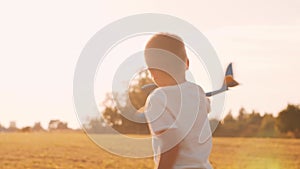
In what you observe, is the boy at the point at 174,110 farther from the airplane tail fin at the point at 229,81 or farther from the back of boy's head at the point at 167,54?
the airplane tail fin at the point at 229,81

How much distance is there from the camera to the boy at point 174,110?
3510mm

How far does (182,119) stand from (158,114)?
118mm

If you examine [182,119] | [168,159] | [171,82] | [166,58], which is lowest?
[168,159]

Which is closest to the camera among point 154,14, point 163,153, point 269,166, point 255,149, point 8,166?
point 163,153

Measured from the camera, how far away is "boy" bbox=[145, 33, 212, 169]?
3.51 metres

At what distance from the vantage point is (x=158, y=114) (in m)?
3.53

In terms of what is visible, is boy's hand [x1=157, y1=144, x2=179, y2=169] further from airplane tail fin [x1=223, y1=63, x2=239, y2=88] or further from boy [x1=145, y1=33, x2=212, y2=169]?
airplane tail fin [x1=223, y1=63, x2=239, y2=88]

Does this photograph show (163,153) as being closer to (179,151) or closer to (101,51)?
(179,151)

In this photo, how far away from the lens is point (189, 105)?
354cm

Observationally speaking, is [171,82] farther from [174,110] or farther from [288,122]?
[288,122]

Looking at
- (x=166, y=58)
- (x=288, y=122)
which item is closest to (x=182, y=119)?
(x=166, y=58)

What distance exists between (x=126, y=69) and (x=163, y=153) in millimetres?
807

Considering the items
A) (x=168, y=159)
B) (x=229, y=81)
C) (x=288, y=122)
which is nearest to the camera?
(x=168, y=159)

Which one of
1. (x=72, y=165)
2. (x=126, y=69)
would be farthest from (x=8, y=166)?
(x=126, y=69)
